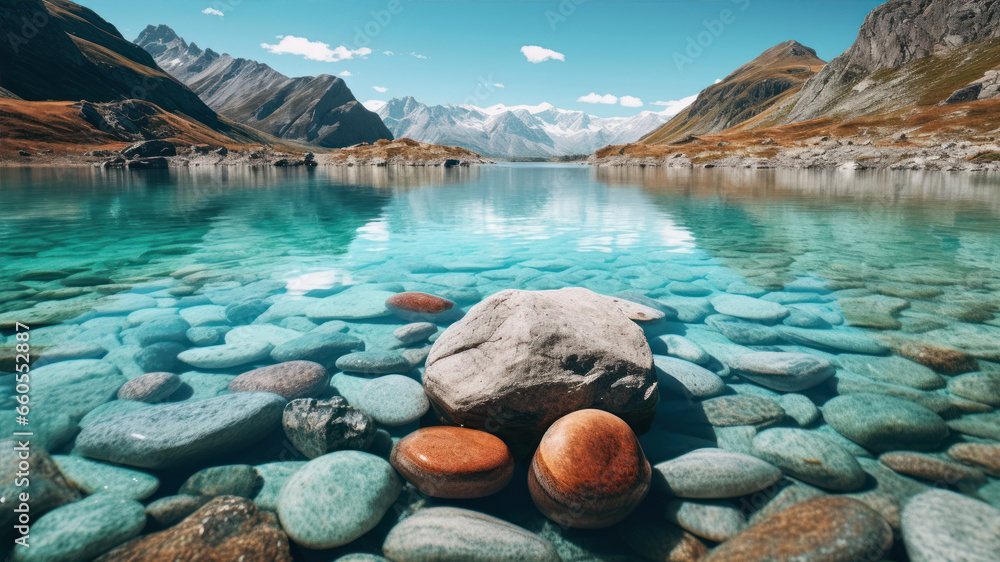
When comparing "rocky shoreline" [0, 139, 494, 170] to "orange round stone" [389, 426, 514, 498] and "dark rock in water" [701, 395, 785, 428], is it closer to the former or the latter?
"orange round stone" [389, 426, 514, 498]

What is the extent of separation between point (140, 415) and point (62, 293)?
31.0 ft

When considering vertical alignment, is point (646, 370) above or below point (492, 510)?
above

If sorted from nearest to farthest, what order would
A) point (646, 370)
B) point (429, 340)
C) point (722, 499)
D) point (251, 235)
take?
point (722, 499), point (646, 370), point (429, 340), point (251, 235)

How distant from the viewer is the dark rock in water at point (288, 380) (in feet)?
21.4

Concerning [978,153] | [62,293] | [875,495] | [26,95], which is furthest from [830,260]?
[26,95]

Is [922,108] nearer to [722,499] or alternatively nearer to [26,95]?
[722,499]

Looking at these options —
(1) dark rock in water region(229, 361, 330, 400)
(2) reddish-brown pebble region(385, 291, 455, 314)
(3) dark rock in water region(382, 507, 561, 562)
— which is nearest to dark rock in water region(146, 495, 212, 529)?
(1) dark rock in water region(229, 361, 330, 400)

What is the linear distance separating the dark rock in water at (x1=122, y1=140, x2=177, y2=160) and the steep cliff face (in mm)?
205605

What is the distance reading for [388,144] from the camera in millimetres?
185750

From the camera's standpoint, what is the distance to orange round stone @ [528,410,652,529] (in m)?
4.30

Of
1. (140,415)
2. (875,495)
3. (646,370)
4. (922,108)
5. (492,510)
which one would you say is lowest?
(492,510)

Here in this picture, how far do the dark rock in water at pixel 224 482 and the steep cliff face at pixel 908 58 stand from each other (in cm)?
16902

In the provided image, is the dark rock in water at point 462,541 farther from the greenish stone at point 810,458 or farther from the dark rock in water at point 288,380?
the dark rock in water at point 288,380

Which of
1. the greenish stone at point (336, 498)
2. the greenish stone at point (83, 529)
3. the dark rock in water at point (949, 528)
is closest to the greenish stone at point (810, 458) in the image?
the dark rock in water at point (949, 528)
